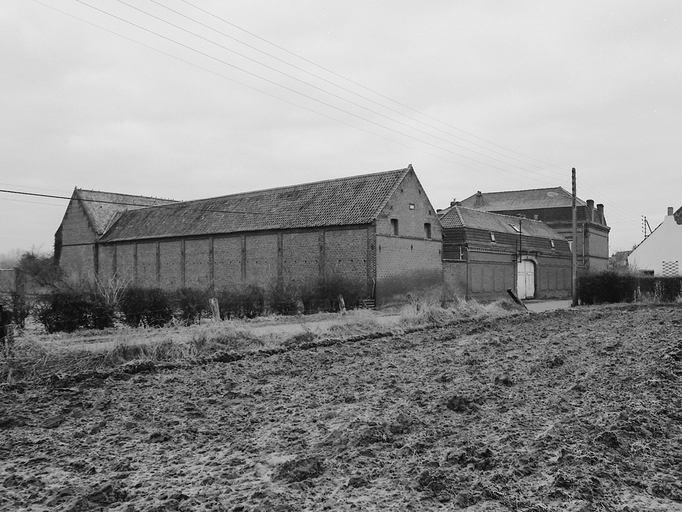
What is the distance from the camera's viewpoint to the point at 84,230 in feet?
146

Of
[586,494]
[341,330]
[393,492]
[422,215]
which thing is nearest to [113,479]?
[393,492]

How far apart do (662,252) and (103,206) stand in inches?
1652

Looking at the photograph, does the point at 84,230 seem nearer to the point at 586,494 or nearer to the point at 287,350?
the point at 287,350

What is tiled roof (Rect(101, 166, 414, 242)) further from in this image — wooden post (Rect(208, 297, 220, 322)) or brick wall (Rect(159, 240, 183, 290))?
wooden post (Rect(208, 297, 220, 322))

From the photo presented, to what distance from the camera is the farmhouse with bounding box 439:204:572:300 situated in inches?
1405

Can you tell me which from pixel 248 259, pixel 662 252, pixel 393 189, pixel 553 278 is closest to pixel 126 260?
pixel 248 259

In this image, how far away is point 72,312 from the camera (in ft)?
54.0

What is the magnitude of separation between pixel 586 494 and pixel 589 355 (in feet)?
26.2

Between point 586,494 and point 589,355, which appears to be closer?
point 586,494

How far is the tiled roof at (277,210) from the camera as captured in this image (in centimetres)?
3064

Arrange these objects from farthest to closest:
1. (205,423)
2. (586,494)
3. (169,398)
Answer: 1. (169,398)
2. (205,423)
3. (586,494)

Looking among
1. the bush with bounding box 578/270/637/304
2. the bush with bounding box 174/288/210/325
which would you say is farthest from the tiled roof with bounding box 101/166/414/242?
the bush with bounding box 578/270/637/304

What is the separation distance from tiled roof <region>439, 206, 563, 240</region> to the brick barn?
121 inches

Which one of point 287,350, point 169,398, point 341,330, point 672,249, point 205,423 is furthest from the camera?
point 672,249
